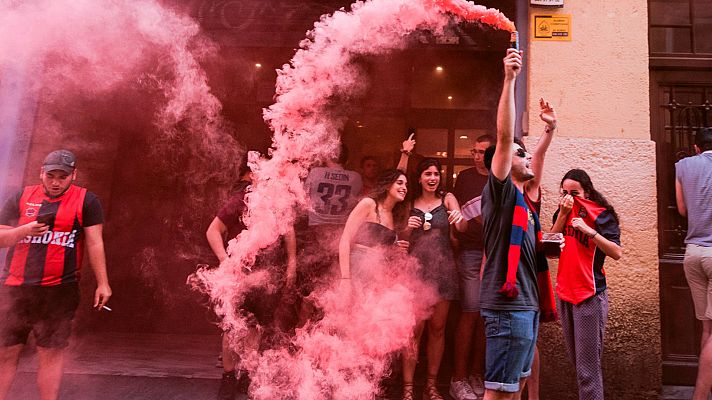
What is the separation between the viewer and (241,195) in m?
4.67

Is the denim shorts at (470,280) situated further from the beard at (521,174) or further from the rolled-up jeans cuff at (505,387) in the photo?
the rolled-up jeans cuff at (505,387)

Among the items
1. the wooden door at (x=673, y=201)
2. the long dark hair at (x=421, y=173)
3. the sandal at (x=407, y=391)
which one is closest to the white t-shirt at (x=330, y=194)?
the long dark hair at (x=421, y=173)

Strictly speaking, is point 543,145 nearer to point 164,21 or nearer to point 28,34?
point 164,21

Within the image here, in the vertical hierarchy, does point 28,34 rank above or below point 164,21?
below

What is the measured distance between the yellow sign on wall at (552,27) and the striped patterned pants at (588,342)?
293 centimetres

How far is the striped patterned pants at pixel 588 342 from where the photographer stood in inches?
138

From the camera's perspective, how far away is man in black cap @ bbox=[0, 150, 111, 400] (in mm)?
3615

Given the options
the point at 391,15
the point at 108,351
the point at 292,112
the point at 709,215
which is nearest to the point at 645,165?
the point at 709,215

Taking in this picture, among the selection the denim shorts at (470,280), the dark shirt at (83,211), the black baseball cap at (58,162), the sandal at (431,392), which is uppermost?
the black baseball cap at (58,162)

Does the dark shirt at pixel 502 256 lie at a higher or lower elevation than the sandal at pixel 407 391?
higher

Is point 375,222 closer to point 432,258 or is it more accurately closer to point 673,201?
point 432,258

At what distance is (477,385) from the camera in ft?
14.8

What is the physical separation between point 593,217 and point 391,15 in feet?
9.94

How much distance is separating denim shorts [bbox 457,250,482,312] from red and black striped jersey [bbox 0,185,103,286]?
334 centimetres
